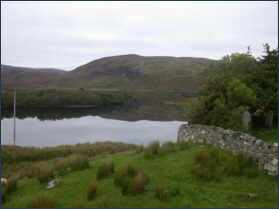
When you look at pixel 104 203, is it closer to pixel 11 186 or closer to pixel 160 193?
pixel 160 193

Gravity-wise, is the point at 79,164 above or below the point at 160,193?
below

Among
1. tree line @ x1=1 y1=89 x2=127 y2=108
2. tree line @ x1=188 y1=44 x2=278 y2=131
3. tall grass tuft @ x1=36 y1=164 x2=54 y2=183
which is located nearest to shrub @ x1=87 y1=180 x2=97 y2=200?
tall grass tuft @ x1=36 y1=164 x2=54 y2=183

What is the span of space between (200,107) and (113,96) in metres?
72.3

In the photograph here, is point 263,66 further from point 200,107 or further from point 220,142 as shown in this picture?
point 220,142

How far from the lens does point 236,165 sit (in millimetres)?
6531

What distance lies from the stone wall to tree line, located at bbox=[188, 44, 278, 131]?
1121 mm

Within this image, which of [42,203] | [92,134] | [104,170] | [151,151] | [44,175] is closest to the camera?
[42,203]

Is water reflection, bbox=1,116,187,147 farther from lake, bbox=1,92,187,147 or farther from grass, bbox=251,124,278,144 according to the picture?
grass, bbox=251,124,278,144

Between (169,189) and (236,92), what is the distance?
7.15m

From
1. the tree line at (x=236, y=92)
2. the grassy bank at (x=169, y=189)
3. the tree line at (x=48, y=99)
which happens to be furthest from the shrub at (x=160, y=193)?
the tree line at (x=48, y=99)

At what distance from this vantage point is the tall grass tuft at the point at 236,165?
6414 millimetres

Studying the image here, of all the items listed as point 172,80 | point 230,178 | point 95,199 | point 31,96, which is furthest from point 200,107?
point 172,80

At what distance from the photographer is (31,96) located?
60750 mm

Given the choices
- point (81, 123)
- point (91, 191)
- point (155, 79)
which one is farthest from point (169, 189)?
point (155, 79)
